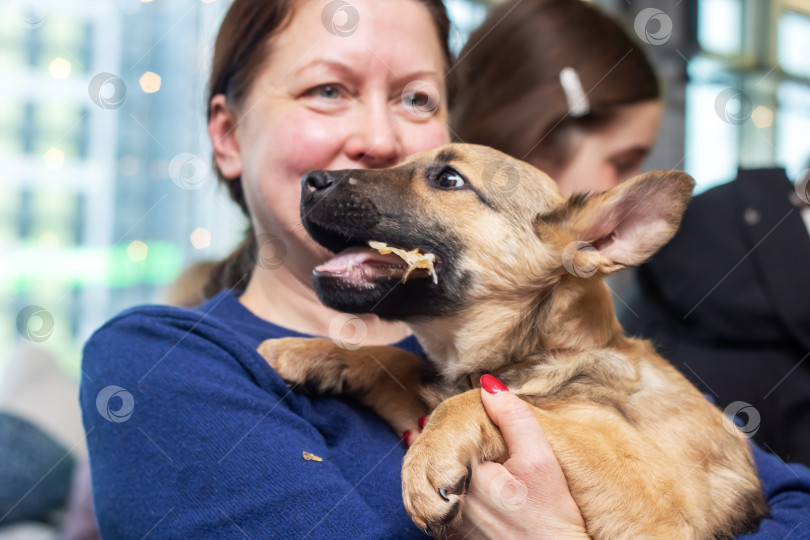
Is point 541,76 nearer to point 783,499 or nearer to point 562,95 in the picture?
point 562,95

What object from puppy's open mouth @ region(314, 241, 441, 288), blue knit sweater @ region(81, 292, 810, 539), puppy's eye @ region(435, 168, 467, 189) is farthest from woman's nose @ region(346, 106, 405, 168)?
blue knit sweater @ region(81, 292, 810, 539)

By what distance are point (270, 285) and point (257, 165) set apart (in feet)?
1.25

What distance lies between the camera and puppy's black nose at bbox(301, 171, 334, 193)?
5.25ft

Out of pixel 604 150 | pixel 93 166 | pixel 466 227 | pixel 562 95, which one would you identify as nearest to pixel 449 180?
pixel 466 227

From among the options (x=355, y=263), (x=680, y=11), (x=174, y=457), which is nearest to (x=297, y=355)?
(x=355, y=263)

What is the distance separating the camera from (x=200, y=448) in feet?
4.63

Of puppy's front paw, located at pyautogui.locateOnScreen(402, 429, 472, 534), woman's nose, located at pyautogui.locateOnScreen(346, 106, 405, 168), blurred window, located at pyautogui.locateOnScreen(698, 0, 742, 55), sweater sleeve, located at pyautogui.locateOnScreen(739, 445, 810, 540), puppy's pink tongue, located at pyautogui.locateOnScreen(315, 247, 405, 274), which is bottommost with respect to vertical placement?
puppy's front paw, located at pyautogui.locateOnScreen(402, 429, 472, 534)

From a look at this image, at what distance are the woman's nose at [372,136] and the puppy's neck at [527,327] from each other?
51 centimetres

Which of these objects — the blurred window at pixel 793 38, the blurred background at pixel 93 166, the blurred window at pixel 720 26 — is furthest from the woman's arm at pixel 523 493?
the blurred window at pixel 793 38

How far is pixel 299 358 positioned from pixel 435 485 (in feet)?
1.88

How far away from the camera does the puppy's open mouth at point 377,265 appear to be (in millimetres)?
1592

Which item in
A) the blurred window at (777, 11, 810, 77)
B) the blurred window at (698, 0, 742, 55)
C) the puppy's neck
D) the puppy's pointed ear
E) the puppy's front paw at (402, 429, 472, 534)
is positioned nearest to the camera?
the puppy's front paw at (402, 429, 472, 534)

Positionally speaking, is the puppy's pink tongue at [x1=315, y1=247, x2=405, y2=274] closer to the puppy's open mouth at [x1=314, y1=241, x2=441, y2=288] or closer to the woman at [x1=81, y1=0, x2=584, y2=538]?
the puppy's open mouth at [x1=314, y1=241, x2=441, y2=288]

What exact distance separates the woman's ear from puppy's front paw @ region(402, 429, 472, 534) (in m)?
1.13
